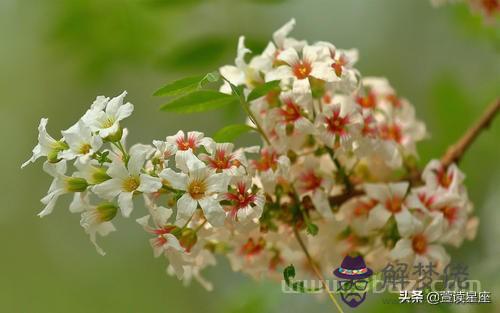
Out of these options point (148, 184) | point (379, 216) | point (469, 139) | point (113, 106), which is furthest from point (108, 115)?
point (469, 139)

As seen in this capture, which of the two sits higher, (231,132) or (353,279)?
(231,132)

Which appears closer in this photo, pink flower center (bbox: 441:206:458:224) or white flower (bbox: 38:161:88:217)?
white flower (bbox: 38:161:88:217)

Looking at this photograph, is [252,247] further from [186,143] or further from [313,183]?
[186,143]

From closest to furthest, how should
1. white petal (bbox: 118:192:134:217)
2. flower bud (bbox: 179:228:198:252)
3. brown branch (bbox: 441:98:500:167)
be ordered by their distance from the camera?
white petal (bbox: 118:192:134:217)
flower bud (bbox: 179:228:198:252)
brown branch (bbox: 441:98:500:167)

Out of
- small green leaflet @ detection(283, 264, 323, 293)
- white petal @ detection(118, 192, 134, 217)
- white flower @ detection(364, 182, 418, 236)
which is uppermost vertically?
white petal @ detection(118, 192, 134, 217)

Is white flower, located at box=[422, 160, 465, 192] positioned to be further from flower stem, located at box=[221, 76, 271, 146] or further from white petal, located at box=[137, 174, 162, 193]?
white petal, located at box=[137, 174, 162, 193]

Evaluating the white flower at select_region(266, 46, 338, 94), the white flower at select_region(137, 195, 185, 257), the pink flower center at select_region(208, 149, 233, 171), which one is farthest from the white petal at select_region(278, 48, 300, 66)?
the white flower at select_region(137, 195, 185, 257)

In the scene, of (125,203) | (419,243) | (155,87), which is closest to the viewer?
(125,203)
